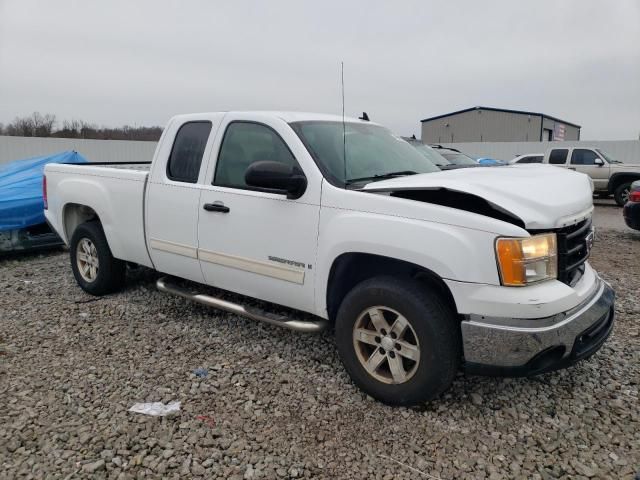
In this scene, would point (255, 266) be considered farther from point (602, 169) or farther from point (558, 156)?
point (558, 156)

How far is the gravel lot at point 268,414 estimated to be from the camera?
2.62m

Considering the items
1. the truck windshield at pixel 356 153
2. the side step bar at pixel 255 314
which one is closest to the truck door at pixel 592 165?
the truck windshield at pixel 356 153

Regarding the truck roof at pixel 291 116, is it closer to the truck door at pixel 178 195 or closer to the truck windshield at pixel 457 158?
the truck door at pixel 178 195

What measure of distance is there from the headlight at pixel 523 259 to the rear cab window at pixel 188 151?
255 cm

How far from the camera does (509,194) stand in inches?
110

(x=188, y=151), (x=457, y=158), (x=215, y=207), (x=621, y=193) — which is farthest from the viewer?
(x=621, y=193)

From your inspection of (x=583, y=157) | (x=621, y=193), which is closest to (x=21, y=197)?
(x=621, y=193)

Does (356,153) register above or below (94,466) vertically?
above

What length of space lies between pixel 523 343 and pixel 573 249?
0.73 m

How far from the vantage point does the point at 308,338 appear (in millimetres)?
4203

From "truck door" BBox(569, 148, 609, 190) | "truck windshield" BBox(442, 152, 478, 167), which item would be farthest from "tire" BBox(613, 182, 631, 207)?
"truck windshield" BBox(442, 152, 478, 167)

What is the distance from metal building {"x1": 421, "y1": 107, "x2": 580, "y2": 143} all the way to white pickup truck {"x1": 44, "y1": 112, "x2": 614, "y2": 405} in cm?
3726

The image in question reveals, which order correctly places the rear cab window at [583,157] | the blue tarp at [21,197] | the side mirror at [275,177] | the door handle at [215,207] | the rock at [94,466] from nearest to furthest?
the rock at [94,466] < the side mirror at [275,177] < the door handle at [215,207] < the blue tarp at [21,197] < the rear cab window at [583,157]

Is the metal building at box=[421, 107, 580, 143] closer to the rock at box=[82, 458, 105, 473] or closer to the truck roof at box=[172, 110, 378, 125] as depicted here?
the truck roof at box=[172, 110, 378, 125]
